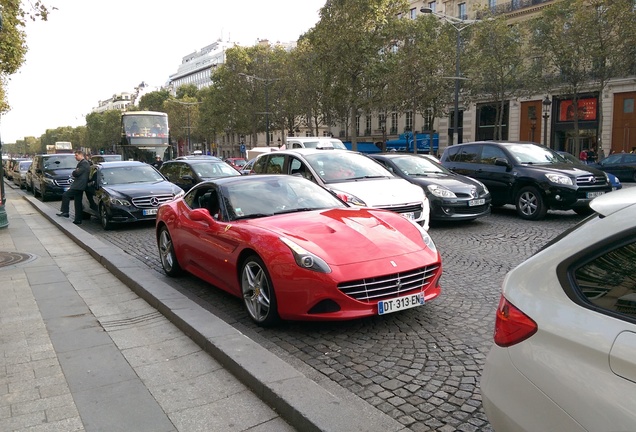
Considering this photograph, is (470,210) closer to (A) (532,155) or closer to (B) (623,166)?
(A) (532,155)

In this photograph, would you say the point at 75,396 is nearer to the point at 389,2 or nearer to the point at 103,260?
the point at 103,260

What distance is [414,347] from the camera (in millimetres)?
4188

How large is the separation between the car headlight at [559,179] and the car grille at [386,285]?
6.97m

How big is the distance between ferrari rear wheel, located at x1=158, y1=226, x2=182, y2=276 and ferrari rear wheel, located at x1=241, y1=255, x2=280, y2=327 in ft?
7.00

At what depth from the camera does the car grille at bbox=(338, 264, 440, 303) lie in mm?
4289

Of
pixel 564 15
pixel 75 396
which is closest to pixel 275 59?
pixel 564 15

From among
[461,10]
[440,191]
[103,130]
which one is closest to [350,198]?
[440,191]

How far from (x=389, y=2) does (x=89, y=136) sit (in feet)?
399

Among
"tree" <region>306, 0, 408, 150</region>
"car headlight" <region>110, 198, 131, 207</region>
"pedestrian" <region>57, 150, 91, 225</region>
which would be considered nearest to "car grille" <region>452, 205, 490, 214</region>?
"car headlight" <region>110, 198, 131, 207</region>

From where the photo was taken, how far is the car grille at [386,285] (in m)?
4.29

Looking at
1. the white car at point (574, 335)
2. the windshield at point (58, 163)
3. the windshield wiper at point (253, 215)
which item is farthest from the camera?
the windshield at point (58, 163)

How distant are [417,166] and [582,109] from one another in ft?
113

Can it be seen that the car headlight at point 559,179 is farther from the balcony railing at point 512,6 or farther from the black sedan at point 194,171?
the balcony railing at point 512,6

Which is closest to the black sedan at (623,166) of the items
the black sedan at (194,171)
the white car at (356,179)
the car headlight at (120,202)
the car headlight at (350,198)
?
the black sedan at (194,171)
